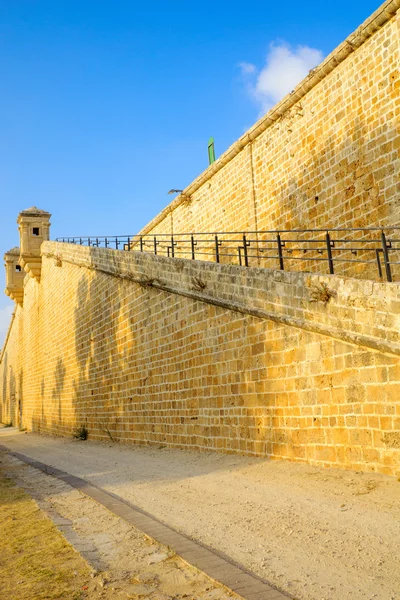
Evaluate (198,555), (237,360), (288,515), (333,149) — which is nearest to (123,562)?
(198,555)

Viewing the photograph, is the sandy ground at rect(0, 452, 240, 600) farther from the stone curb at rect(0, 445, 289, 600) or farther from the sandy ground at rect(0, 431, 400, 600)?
the sandy ground at rect(0, 431, 400, 600)

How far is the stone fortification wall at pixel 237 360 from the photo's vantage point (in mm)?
7668

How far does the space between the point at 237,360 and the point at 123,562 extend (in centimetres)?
633

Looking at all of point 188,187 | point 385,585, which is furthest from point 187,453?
point 188,187

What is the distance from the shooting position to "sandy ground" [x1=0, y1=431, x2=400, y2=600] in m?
4.32

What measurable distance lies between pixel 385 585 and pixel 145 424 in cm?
1189

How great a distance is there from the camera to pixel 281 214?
1516cm

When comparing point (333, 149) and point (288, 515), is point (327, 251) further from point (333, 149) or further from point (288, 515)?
point (288, 515)

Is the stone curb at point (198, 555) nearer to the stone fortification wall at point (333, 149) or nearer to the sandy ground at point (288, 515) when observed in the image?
the sandy ground at point (288, 515)

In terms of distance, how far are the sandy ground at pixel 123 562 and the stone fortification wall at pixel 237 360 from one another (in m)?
3.50

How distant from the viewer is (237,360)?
1092 cm

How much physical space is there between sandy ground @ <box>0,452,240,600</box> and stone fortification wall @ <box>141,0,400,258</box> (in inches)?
315

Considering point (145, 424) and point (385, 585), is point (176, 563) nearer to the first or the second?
point (385, 585)

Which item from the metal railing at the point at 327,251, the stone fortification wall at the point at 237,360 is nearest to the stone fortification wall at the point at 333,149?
the metal railing at the point at 327,251
